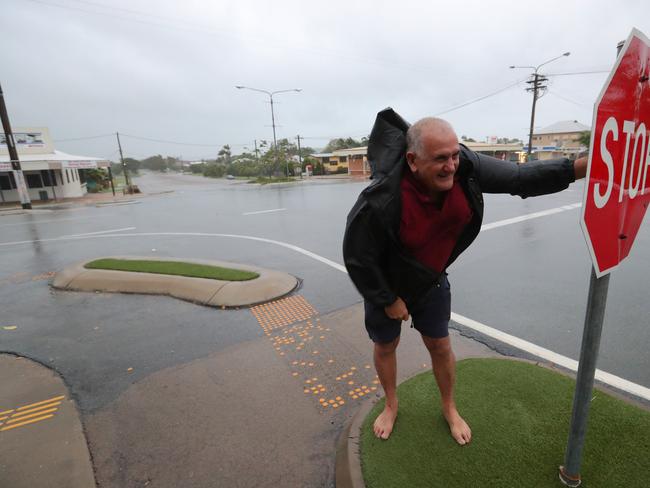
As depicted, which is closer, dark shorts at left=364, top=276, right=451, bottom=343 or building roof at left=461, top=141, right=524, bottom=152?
dark shorts at left=364, top=276, right=451, bottom=343

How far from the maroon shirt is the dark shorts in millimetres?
292

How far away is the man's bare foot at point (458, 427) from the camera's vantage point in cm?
219

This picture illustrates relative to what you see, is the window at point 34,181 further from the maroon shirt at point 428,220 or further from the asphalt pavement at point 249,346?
the maroon shirt at point 428,220

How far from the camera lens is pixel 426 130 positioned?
161 cm

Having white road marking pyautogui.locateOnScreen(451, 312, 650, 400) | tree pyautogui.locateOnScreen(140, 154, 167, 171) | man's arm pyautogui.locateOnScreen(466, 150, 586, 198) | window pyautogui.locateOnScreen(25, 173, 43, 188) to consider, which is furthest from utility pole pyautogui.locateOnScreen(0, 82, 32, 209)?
tree pyautogui.locateOnScreen(140, 154, 167, 171)

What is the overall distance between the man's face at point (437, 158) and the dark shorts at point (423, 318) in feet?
2.20

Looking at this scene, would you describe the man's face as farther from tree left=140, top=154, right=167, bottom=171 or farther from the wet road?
tree left=140, top=154, right=167, bottom=171

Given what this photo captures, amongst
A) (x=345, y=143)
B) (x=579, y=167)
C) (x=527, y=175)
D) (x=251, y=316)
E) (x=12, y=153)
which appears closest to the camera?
(x=579, y=167)

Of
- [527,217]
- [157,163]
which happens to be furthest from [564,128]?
[157,163]

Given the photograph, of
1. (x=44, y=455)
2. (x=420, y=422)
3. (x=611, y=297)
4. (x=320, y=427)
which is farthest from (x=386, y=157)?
(x=611, y=297)

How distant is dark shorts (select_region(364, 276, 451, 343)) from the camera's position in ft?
6.85

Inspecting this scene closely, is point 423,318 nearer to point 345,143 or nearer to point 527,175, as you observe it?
point 527,175

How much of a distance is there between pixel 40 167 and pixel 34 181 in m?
3.44

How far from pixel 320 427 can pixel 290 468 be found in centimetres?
38
